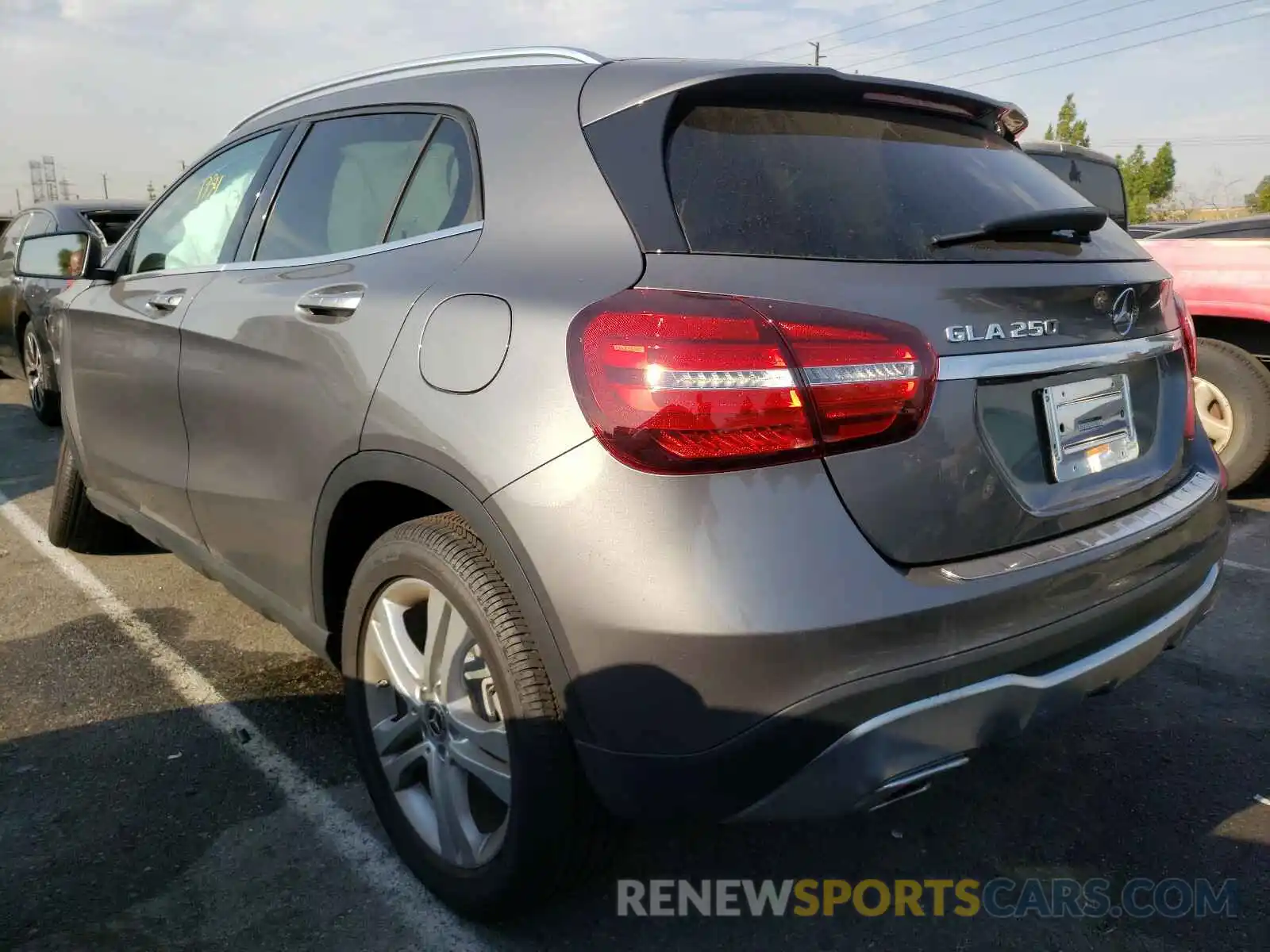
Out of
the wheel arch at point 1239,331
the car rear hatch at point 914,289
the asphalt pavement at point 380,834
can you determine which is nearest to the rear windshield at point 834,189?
the car rear hatch at point 914,289

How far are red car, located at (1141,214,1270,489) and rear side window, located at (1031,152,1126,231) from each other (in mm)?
1218

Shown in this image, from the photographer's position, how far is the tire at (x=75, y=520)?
4.30 metres

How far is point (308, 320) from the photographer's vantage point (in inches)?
96.0

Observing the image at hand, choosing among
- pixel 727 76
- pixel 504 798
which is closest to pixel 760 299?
pixel 727 76

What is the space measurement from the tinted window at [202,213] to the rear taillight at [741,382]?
6.03 feet

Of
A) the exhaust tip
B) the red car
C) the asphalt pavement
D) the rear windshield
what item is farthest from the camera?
the red car

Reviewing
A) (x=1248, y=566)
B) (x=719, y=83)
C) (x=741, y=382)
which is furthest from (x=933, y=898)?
(x=1248, y=566)

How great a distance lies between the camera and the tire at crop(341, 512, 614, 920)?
1883 mm

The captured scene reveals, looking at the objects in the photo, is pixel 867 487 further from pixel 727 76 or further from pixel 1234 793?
pixel 1234 793

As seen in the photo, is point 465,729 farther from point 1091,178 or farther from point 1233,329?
point 1091,178

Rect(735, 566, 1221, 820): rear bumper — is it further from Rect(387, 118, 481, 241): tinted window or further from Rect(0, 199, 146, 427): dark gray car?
Rect(0, 199, 146, 427): dark gray car

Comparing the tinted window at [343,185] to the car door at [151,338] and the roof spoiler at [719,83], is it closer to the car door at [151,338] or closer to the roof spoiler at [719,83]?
the car door at [151,338]

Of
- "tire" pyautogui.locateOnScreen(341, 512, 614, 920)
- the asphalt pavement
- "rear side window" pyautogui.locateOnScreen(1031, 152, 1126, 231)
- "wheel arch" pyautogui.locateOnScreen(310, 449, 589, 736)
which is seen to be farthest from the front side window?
"rear side window" pyautogui.locateOnScreen(1031, 152, 1126, 231)

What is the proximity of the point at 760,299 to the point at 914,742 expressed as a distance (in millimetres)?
795
